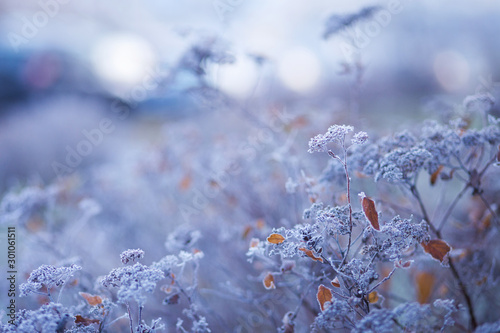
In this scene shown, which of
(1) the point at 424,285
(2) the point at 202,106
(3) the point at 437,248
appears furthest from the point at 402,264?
(2) the point at 202,106

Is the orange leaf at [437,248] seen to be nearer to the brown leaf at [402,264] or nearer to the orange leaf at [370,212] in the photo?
the brown leaf at [402,264]

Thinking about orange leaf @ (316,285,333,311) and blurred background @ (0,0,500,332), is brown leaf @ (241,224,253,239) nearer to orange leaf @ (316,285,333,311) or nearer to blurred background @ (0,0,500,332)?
blurred background @ (0,0,500,332)

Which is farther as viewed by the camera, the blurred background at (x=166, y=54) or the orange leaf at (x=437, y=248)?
the blurred background at (x=166, y=54)

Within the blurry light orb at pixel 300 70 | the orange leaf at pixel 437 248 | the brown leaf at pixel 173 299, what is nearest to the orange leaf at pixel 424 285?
the orange leaf at pixel 437 248

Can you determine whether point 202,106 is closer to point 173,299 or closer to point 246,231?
point 246,231

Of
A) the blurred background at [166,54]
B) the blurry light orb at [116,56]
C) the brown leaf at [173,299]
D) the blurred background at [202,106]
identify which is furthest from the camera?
the blurry light orb at [116,56]

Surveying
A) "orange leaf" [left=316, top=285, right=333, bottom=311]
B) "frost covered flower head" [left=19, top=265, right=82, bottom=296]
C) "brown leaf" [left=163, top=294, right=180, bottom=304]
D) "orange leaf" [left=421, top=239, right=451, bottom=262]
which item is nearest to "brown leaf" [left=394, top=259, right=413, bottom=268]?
"orange leaf" [left=421, top=239, right=451, bottom=262]

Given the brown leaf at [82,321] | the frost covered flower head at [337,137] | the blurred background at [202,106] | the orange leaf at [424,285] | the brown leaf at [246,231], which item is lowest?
the orange leaf at [424,285]

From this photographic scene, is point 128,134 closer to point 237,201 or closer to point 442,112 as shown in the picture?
point 237,201
